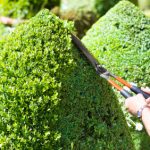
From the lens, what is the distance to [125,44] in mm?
5320

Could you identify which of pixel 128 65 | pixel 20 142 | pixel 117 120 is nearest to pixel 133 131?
pixel 128 65

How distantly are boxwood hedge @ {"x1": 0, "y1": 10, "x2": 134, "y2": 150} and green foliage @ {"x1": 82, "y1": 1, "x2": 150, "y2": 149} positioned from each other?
1516 millimetres

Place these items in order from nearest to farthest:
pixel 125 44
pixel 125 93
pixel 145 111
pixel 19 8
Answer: pixel 145 111 → pixel 125 93 → pixel 125 44 → pixel 19 8

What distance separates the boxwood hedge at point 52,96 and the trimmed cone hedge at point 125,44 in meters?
1.52

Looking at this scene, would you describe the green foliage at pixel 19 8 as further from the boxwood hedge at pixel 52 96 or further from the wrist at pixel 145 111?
the wrist at pixel 145 111

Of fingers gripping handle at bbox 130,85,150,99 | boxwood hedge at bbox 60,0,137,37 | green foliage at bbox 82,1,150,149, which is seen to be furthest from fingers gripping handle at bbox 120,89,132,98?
boxwood hedge at bbox 60,0,137,37

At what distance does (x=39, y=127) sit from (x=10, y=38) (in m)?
0.67

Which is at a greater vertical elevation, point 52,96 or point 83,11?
point 83,11

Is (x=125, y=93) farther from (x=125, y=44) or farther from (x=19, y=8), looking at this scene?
(x=19, y=8)

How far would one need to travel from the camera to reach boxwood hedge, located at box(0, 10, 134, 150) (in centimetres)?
320

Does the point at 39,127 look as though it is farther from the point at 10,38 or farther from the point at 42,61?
the point at 10,38

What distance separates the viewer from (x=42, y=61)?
3.37 meters

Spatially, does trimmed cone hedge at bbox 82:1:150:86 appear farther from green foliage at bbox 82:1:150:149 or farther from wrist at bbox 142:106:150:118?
wrist at bbox 142:106:150:118

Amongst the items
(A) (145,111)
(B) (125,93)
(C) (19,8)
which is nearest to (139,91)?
(B) (125,93)
